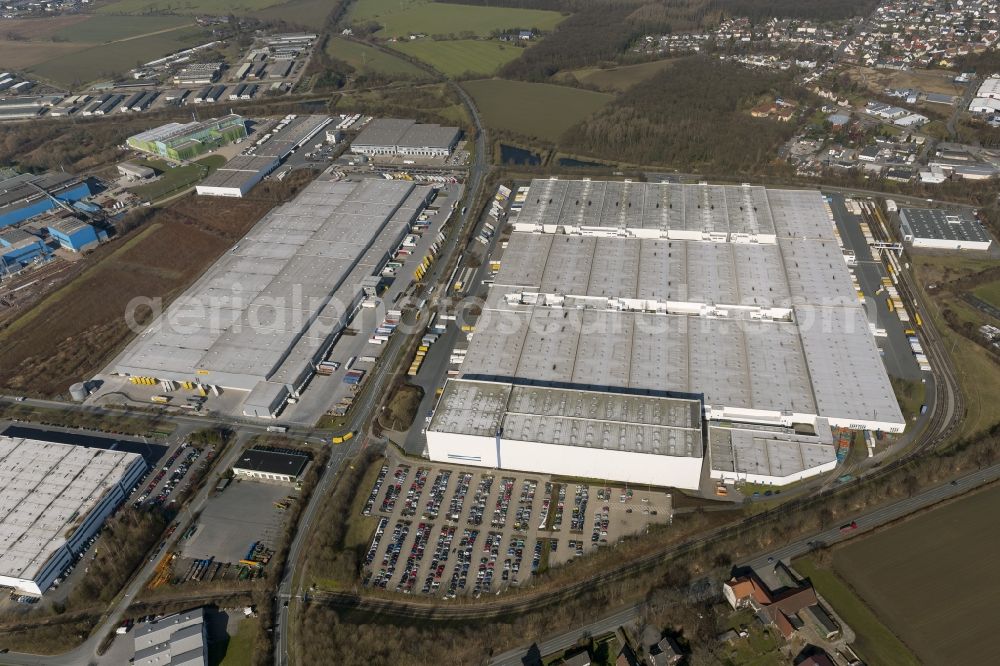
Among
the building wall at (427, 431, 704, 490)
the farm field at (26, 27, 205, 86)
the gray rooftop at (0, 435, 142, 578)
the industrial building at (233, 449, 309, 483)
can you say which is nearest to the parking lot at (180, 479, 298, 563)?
the industrial building at (233, 449, 309, 483)

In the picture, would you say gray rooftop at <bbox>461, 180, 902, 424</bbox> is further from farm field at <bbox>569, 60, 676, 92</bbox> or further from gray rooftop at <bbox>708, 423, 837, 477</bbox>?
farm field at <bbox>569, 60, 676, 92</bbox>

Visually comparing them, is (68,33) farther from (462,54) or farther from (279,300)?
(279,300)

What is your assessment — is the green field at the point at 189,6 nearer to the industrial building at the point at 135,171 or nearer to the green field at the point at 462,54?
the green field at the point at 462,54

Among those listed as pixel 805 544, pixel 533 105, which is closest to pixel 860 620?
pixel 805 544

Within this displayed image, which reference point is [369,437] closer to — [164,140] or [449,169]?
[449,169]

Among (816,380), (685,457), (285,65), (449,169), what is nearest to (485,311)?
(685,457)

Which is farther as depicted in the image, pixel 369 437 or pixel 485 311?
pixel 485 311
